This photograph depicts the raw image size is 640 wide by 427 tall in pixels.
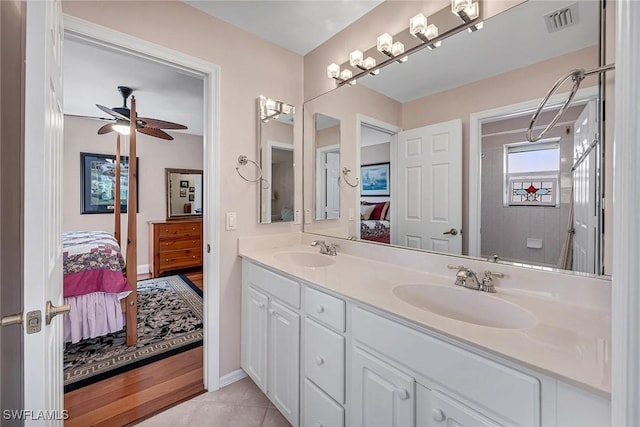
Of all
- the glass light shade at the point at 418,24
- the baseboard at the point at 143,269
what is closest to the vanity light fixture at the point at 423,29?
the glass light shade at the point at 418,24

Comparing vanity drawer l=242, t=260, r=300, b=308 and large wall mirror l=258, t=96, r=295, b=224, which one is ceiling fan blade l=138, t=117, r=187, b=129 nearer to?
large wall mirror l=258, t=96, r=295, b=224

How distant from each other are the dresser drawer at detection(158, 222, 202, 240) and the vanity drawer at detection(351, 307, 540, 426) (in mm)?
4228

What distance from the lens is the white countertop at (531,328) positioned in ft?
2.11

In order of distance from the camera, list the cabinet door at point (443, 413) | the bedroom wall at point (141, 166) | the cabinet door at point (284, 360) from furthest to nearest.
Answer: the bedroom wall at point (141, 166), the cabinet door at point (284, 360), the cabinet door at point (443, 413)

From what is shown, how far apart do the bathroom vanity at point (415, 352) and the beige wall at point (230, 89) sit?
11.1 inches

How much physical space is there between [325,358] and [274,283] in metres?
0.50

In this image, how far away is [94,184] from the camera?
4152mm

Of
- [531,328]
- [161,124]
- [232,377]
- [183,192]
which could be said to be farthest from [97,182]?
[531,328]

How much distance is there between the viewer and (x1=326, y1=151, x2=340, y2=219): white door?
210 cm

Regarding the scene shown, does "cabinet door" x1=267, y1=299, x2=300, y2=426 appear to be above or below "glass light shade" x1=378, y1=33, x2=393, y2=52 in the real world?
below

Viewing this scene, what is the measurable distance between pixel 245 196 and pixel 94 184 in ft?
11.7

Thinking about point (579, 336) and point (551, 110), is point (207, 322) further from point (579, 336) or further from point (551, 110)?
point (551, 110)

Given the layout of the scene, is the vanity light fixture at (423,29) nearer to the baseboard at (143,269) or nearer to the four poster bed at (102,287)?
the four poster bed at (102,287)

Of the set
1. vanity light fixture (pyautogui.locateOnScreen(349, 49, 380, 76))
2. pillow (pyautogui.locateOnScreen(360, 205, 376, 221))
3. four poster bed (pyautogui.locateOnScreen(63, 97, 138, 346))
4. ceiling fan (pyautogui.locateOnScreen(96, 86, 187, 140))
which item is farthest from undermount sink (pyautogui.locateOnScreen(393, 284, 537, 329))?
ceiling fan (pyautogui.locateOnScreen(96, 86, 187, 140))
